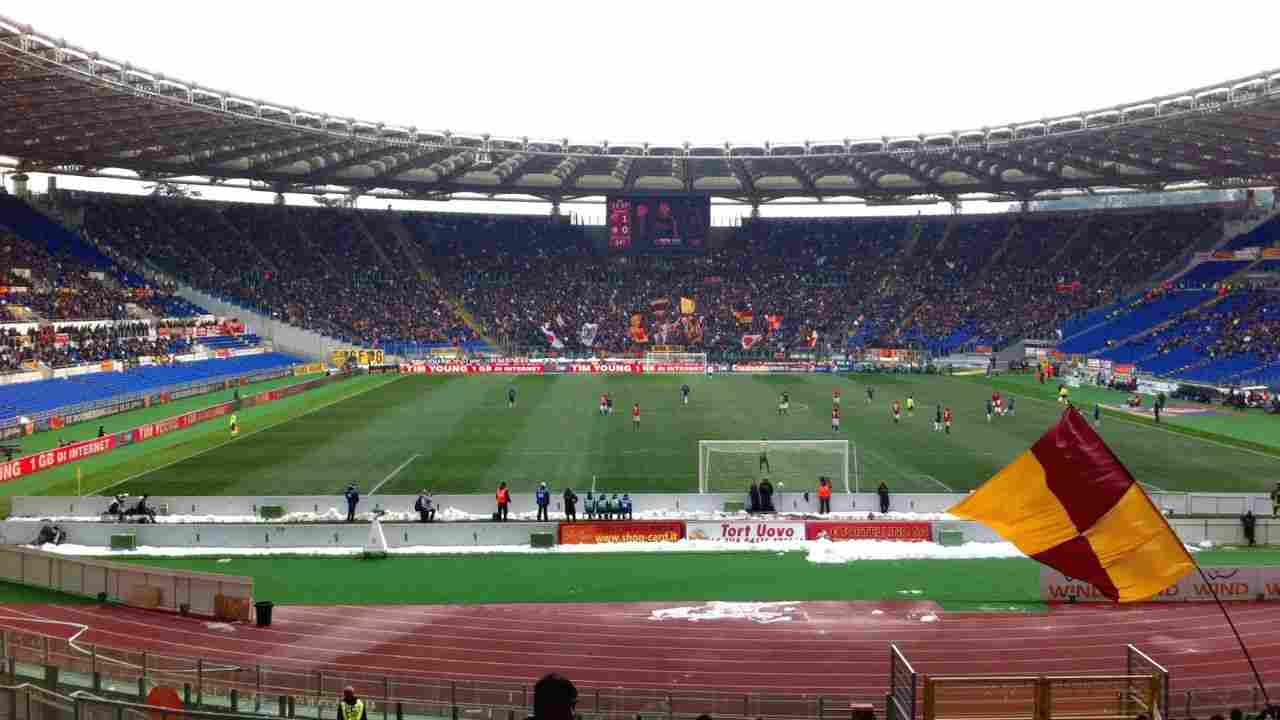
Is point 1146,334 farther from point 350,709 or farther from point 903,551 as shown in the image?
point 350,709

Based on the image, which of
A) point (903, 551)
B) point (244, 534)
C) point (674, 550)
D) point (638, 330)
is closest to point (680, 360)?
point (638, 330)

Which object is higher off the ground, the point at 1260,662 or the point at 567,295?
the point at 567,295

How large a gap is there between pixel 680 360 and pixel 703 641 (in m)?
61.1

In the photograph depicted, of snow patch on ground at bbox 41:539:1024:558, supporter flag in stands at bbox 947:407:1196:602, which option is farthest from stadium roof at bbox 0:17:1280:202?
supporter flag in stands at bbox 947:407:1196:602

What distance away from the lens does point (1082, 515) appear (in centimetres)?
900

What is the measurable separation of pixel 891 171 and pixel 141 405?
54.6 meters

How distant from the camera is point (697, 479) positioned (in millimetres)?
31406

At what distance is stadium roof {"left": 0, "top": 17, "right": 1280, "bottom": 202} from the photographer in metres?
46.2

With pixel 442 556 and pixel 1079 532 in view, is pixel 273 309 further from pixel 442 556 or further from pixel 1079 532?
pixel 1079 532

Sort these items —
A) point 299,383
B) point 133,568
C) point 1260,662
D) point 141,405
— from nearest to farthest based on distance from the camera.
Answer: point 1260,662 < point 133,568 < point 141,405 < point 299,383

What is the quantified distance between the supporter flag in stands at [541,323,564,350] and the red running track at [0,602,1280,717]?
211ft

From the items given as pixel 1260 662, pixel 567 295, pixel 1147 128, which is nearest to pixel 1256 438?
pixel 1147 128

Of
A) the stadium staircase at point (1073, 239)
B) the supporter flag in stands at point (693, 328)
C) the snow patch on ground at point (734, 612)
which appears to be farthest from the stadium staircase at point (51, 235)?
the stadium staircase at point (1073, 239)

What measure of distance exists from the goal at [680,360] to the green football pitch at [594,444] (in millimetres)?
16390
